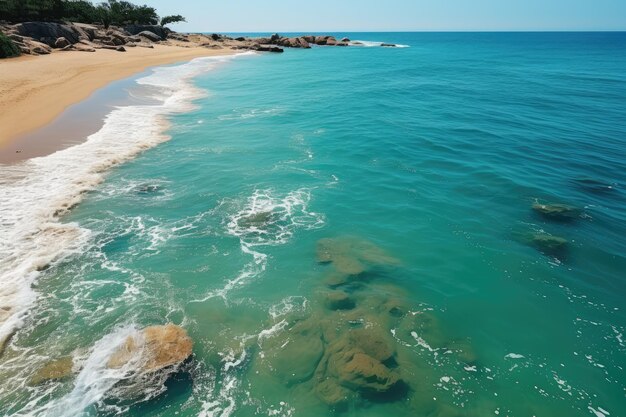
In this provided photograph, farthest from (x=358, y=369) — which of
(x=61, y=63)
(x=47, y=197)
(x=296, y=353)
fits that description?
(x=61, y=63)

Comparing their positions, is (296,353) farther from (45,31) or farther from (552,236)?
(45,31)

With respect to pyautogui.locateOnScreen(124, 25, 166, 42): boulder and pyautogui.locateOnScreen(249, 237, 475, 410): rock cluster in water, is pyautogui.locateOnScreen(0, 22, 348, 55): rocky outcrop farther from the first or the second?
pyautogui.locateOnScreen(249, 237, 475, 410): rock cluster in water

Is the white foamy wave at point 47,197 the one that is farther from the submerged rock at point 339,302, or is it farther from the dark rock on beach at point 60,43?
the dark rock on beach at point 60,43

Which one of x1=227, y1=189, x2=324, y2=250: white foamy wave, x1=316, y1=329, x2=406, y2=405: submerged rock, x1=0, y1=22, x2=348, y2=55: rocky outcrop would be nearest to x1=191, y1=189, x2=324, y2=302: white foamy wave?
x1=227, y1=189, x2=324, y2=250: white foamy wave

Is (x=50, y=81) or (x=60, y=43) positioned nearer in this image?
(x=50, y=81)

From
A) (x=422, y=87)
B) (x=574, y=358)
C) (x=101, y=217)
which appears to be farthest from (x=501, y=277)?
(x=422, y=87)

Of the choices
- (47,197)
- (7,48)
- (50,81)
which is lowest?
(47,197)
